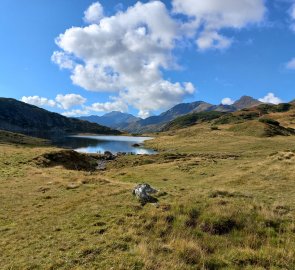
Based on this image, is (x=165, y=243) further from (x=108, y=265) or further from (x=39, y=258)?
(x=39, y=258)

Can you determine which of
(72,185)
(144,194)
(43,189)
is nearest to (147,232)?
(144,194)

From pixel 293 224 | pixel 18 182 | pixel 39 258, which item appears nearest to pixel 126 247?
pixel 39 258

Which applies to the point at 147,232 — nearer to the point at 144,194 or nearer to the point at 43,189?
the point at 144,194

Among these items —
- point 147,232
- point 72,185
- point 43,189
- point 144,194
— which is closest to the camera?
point 147,232

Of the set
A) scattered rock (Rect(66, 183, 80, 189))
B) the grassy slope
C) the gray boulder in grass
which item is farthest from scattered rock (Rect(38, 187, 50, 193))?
the gray boulder in grass

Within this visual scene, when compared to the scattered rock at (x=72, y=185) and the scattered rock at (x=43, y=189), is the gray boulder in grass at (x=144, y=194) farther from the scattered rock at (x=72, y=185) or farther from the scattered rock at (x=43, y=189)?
the scattered rock at (x=43, y=189)

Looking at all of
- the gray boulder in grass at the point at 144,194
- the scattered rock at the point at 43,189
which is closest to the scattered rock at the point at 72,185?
the scattered rock at the point at 43,189

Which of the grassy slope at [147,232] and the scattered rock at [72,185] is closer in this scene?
the grassy slope at [147,232]

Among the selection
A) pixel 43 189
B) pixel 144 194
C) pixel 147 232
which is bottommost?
pixel 43 189

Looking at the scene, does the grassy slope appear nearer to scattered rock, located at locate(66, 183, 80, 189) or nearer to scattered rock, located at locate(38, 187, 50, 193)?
scattered rock, located at locate(38, 187, 50, 193)

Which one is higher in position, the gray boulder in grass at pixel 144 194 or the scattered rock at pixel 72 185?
the gray boulder in grass at pixel 144 194

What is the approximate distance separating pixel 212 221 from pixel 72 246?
6.92 meters

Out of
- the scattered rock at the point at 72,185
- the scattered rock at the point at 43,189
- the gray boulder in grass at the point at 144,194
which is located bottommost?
the scattered rock at the point at 43,189

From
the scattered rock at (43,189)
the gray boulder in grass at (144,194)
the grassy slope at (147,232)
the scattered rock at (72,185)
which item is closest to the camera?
the grassy slope at (147,232)
